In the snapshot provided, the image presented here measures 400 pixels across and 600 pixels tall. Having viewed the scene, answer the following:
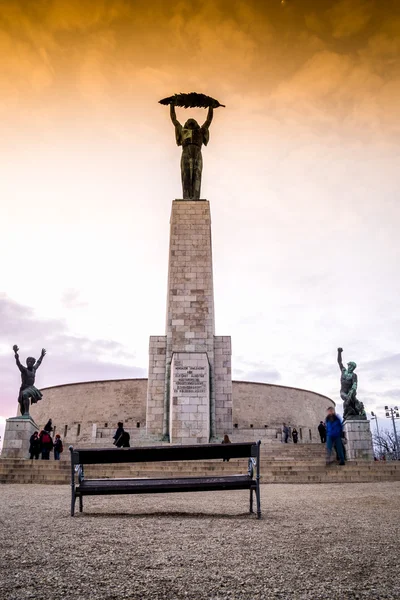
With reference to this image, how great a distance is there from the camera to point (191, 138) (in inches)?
708

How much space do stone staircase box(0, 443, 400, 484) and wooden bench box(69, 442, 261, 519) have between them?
4.50m

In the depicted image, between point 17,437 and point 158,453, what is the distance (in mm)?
8830

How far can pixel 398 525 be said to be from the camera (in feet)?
13.0

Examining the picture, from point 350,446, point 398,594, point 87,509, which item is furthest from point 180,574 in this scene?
point 350,446

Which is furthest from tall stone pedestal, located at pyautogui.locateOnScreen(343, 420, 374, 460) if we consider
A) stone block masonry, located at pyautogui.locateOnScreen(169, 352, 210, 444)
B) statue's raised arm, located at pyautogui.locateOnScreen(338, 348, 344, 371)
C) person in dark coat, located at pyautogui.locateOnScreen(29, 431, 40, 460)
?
person in dark coat, located at pyautogui.locateOnScreen(29, 431, 40, 460)

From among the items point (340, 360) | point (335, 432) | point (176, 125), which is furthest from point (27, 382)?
point (176, 125)

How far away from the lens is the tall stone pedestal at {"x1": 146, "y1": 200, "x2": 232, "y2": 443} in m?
14.7

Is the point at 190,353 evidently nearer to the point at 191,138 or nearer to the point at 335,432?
the point at 335,432

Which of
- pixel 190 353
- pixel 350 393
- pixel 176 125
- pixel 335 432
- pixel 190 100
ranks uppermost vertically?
pixel 190 100

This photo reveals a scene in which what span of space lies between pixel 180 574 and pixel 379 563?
4.00 ft

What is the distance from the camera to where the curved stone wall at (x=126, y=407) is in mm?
24875

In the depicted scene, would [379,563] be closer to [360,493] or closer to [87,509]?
[87,509]

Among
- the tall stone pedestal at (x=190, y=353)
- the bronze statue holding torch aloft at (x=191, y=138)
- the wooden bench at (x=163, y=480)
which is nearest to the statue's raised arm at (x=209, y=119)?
the bronze statue holding torch aloft at (x=191, y=138)

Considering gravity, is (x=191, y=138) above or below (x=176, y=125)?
below
